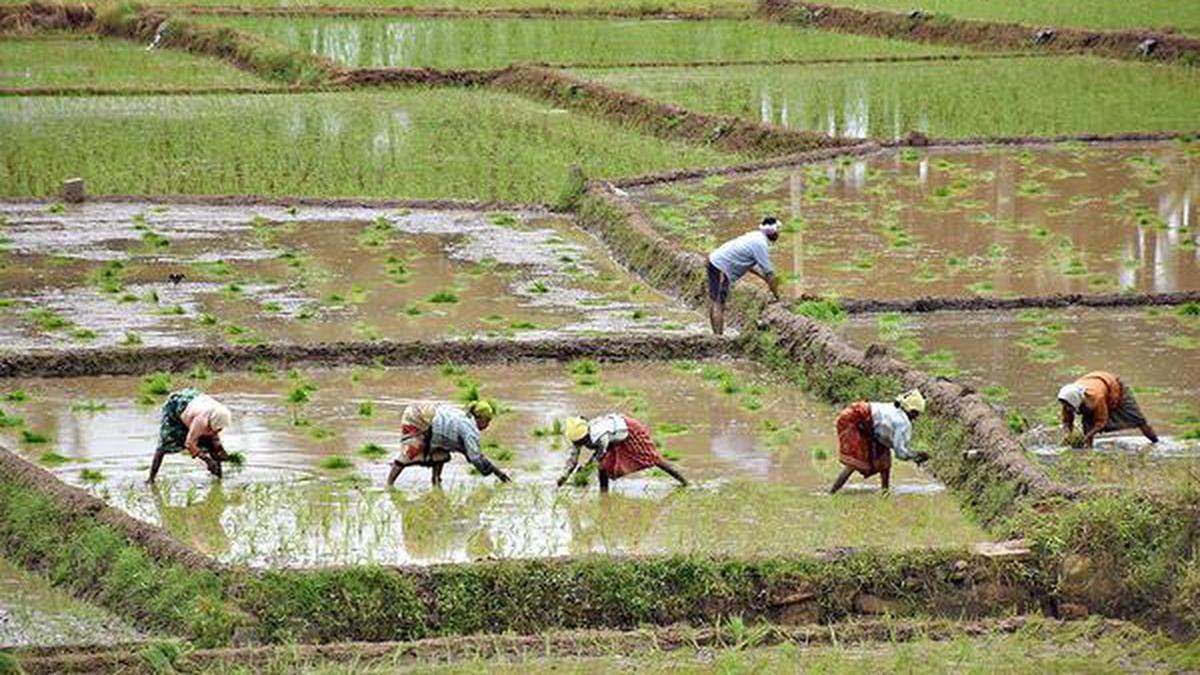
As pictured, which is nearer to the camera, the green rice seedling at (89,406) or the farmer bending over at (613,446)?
the farmer bending over at (613,446)

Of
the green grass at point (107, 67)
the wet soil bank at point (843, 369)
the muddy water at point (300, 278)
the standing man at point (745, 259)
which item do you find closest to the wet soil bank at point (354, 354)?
the standing man at point (745, 259)

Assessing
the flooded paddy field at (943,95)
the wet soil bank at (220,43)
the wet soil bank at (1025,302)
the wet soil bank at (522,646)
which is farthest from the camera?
the wet soil bank at (220,43)

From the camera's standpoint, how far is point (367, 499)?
12.3 meters

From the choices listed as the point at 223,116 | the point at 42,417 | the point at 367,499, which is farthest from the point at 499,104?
the point at 367,499

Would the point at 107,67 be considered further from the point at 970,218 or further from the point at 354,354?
the point at 354,354

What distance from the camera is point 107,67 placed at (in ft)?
102

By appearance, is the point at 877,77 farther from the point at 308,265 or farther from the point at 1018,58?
the point at 308,265

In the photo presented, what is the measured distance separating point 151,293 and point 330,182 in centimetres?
544

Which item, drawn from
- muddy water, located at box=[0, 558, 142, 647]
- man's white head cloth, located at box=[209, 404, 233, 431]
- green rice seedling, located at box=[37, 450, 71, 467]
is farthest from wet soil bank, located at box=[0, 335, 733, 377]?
muddy water, located at box=[0, 558, 142, 647]

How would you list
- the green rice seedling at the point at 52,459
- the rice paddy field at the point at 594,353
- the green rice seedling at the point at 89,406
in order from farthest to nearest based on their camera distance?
1. the green rice seedling at the point at 89,406
2. the green rice seedling at the point at 52,459
3. the rice paddy field at the point at 594,353

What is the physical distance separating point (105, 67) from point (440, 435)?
66.5ft

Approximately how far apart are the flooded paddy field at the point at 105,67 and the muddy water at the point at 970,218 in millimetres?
9916

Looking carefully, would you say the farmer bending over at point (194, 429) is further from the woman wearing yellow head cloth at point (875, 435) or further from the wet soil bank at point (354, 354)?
the woman wearing yellow head cloth at point (875, 435)

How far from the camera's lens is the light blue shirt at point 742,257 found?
16234 mm
